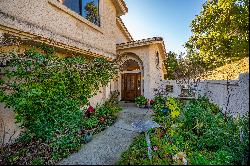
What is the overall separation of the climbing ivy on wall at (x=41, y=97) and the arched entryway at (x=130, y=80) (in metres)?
7.35

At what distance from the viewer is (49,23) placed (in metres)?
6.58

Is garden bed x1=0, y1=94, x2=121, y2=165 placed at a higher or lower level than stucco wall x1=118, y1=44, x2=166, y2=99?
lower

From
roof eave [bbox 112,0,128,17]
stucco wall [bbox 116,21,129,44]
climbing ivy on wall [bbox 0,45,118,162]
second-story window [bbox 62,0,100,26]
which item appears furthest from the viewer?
stucco wall [bbox 116,21,129,44]

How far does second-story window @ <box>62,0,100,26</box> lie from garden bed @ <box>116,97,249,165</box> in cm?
567

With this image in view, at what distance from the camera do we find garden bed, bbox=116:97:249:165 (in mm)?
4228

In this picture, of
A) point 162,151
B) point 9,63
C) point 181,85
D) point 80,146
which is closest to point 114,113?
point 80,146

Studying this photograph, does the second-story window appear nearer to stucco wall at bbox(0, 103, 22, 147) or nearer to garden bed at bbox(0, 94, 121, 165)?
stucco wall at bbox(0, 103, 22, 147)

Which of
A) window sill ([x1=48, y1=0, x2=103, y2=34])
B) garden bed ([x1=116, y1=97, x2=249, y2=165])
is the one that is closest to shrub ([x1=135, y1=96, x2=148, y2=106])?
garden bed ([x1=116, y1=97, x2=249, y2=165])

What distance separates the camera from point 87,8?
918 centimetres

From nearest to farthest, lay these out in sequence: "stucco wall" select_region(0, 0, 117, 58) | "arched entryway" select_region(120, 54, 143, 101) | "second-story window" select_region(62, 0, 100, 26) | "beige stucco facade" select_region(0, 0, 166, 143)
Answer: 1. "stucco wall" select_region(0, 0, 117, 58)
2. "beige stucco facade" select_region(0, 0, 166, 143)
3. "second-story window" select_region(62, 0, 100, 26)
4. "arched entryway" select_region(120, 54, 143, 101)

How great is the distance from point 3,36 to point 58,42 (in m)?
1.91

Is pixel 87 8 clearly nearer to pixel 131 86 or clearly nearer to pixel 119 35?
pixel 119 35

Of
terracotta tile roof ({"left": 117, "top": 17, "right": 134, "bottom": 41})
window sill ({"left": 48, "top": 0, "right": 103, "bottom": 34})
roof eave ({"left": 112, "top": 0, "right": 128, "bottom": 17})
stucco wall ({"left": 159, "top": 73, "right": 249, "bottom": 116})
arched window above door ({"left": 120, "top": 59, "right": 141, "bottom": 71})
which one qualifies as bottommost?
stucco wall ({"left": 159, "top": 73, "right": 249, "bottom": 116})

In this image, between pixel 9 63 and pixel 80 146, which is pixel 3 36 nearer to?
pixel 9 63
